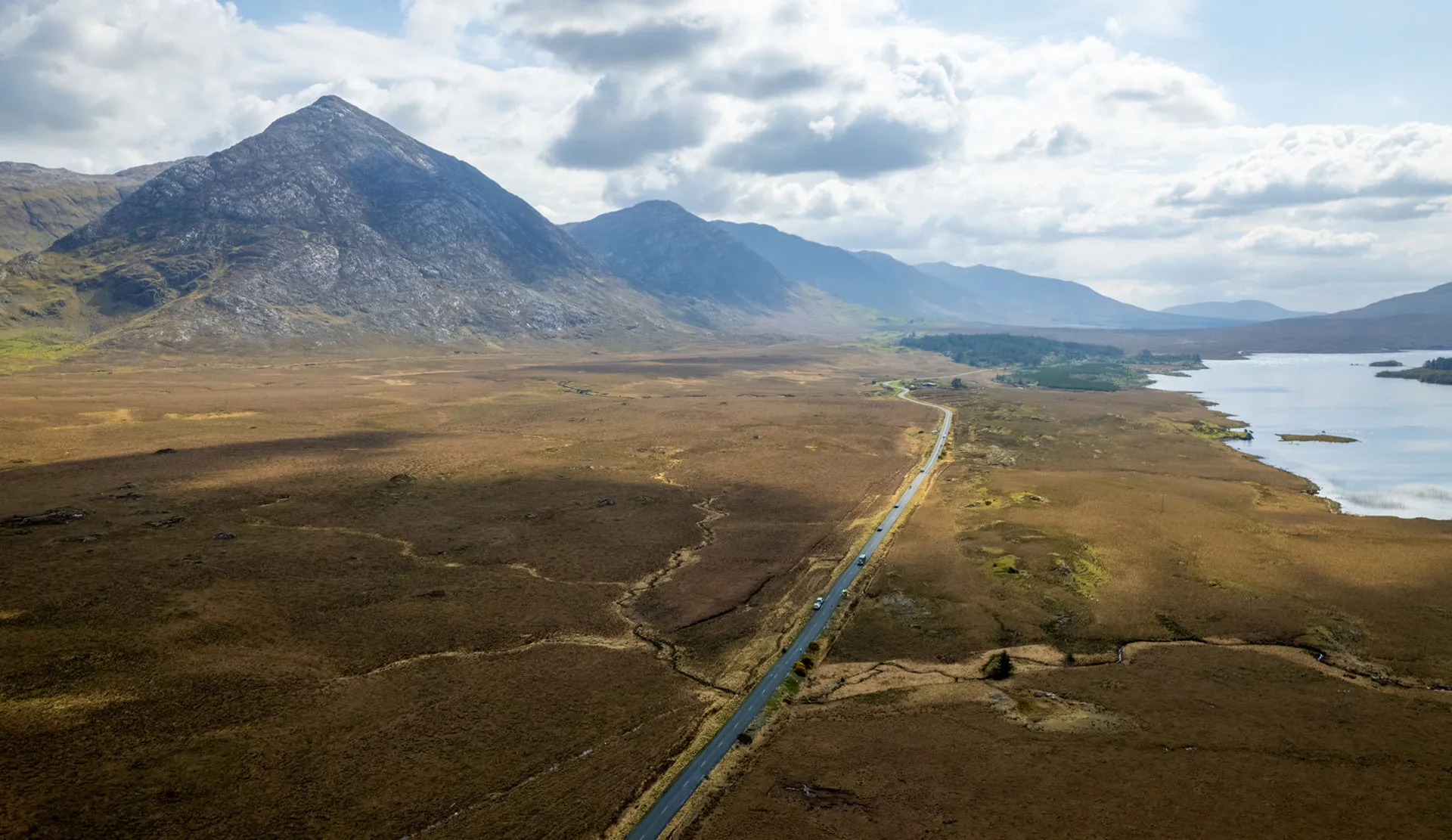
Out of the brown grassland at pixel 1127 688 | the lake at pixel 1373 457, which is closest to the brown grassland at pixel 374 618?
the brown grassland at pixel 1127 688

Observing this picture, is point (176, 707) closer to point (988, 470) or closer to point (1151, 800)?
point (1151, 800)

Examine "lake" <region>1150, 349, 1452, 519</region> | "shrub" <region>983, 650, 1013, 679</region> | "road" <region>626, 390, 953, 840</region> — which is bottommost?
"road" <region>626, 390, 953, 840</region>

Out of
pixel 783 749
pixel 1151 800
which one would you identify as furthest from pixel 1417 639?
pixel 783 749

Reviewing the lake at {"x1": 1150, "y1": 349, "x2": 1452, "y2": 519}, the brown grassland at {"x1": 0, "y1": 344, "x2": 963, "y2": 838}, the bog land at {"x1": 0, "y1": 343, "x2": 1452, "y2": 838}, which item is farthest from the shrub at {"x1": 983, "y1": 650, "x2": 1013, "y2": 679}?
the lake at {"x1": 1150, "y1": 349, "x2": 1452, "y2": 519}

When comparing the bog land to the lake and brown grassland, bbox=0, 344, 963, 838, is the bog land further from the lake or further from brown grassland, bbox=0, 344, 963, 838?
the lake

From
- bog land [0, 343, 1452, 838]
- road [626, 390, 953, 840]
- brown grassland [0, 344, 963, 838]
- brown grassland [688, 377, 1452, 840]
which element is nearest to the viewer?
brown grassland [688, 377, 1452, 840]

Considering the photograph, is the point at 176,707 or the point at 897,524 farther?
the point at 897,524
